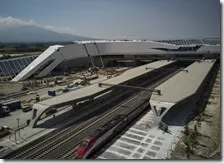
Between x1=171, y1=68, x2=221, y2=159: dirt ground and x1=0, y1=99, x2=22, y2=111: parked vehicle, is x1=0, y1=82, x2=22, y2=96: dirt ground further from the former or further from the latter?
x1=171, y1=68, x2=221, y2=159: dirt ground

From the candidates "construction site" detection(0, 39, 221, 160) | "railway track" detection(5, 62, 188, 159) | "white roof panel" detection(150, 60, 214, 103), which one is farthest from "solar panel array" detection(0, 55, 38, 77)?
"white roof panel" detection(150, 60, 214, 103)

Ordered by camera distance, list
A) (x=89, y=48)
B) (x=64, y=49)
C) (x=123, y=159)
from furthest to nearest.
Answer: (x=89, y=48) → (x=64, y=49) → (x=123, y=159)

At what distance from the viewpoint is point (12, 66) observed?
31344 mm

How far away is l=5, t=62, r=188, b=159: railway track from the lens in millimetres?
12039

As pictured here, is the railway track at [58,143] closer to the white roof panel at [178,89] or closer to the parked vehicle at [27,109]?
the white roof panel at [178,89]

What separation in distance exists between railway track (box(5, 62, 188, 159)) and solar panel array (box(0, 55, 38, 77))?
18239mm

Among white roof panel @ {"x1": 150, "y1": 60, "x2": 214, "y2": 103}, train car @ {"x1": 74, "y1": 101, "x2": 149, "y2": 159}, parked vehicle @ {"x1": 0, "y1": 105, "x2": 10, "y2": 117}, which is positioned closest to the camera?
train car @ {"x1": 74, "y1": 101, "x2": 149, "y2": 159}

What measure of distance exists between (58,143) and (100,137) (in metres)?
2.48

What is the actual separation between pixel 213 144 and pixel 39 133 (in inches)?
370

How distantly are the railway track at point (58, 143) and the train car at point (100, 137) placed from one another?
1045mm

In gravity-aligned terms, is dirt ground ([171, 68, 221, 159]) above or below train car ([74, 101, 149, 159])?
below

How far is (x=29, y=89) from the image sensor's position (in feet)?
85.0

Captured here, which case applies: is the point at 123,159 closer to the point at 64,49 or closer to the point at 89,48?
the point at 64,49

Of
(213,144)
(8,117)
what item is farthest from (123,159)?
(8,117)
